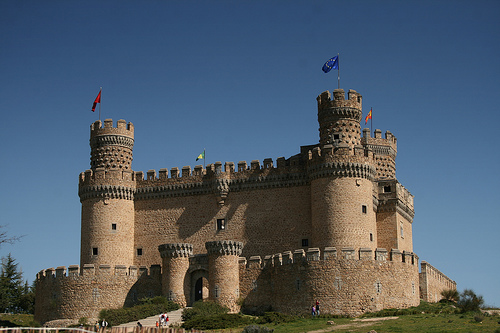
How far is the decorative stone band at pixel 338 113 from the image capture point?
180 ft

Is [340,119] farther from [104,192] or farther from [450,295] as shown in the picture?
[104,192]

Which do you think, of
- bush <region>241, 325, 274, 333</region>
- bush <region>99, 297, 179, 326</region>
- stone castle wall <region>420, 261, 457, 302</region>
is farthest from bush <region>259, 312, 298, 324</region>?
stone castle wall <region>420, 261, 457, 302</region>

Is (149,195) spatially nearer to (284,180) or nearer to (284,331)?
(284,180)

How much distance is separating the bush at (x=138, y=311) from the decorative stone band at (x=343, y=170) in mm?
12517

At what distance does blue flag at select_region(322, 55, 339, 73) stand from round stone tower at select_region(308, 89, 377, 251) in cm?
547

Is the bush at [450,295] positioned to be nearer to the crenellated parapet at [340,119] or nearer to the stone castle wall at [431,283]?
the stone castle wall at [431,283]

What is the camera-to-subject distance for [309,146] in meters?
56.5

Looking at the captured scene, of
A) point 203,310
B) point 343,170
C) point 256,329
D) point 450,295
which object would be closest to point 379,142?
point 343,170

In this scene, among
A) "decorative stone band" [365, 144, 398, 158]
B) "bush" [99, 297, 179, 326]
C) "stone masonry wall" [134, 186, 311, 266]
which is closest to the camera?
"bush" [99, 297, 179, 326]

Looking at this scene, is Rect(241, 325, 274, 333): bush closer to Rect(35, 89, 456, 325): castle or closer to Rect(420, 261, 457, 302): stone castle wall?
Rect(35, 89, 456, 325): castle

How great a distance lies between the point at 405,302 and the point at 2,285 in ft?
132

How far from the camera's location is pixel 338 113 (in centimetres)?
5478

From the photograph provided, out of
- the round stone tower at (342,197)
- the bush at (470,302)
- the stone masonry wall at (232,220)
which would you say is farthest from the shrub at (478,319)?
the stone masonry wall at (232,220)

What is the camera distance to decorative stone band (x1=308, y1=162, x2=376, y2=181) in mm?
51906
